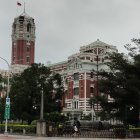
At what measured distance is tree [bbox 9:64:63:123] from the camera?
→ 203 ft

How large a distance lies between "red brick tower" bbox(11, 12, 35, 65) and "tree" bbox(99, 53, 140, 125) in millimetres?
106165

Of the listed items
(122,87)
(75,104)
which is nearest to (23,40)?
(75,104)

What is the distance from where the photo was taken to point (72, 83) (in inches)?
4353

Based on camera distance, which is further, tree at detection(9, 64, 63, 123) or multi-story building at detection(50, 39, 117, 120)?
multi-story building at detection(50, 39, 117, 120)

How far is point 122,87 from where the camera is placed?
156 feet

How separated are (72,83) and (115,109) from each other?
5874 cm

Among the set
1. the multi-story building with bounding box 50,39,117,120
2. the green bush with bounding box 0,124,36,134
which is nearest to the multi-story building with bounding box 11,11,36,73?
the multi-story building with bounding box 50,39,117,120

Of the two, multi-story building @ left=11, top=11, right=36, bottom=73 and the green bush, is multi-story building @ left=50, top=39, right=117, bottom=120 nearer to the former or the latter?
multi-story building @ left=11, top=11, right=36, bottom=73

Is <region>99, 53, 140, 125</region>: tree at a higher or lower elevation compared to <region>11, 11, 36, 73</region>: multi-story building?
lower

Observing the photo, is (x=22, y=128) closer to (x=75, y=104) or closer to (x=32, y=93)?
(x=32, y=93)

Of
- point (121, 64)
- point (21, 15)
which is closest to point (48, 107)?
point (121, 64)

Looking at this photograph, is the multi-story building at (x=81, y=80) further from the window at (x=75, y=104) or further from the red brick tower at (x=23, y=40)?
the red brick tower at (x=23, y=40)

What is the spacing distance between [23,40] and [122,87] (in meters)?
111

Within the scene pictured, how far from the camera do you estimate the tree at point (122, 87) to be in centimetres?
4594
